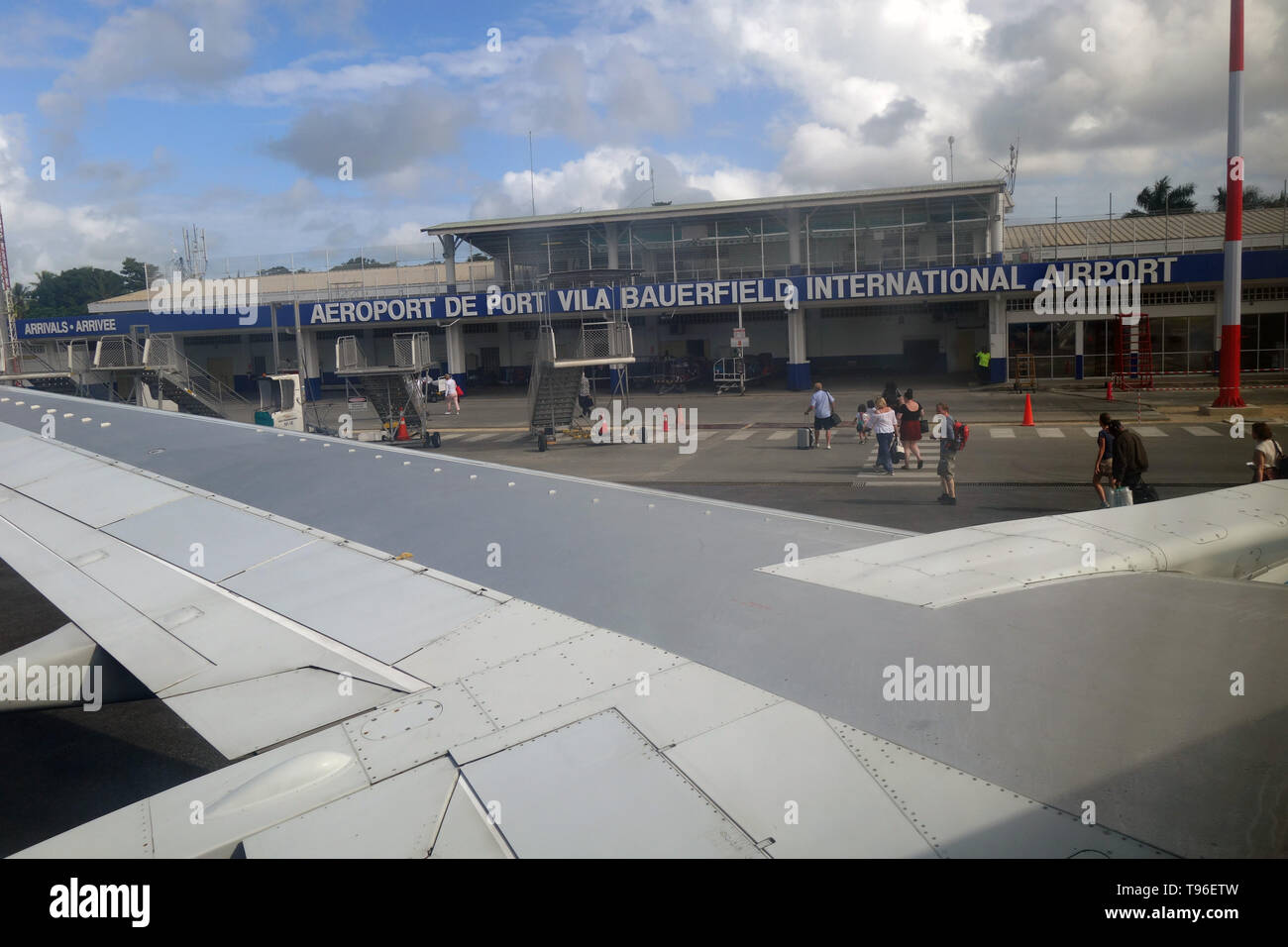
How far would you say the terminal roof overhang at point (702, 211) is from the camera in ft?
144

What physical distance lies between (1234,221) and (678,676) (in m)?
12.7

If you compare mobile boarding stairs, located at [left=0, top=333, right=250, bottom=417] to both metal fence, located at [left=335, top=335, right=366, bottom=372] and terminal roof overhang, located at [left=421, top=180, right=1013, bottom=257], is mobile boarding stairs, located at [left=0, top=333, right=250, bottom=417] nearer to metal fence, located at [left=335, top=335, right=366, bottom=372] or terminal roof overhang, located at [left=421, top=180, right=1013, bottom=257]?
metal fence, located at [left=335, top=335, right=366, bottom=372]

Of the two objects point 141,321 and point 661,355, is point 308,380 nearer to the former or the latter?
point 141,321

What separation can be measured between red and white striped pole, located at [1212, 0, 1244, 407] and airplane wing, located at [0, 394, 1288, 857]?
4.53 m

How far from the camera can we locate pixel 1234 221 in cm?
1248

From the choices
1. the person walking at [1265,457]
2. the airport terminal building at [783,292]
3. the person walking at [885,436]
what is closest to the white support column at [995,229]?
the airport terminal building at [783,292]

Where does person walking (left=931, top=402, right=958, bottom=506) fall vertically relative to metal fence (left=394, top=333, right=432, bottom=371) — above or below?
below

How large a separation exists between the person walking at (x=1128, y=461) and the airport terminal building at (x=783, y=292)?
2615 centimetres

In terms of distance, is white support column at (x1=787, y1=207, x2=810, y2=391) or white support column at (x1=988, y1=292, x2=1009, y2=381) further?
white support column at (x1=787, y1=207, x2=810, y2=391)

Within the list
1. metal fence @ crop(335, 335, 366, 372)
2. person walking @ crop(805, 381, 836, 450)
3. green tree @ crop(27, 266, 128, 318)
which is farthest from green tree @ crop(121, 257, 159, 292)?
person walking @ crop(805, 381, 836, 450)

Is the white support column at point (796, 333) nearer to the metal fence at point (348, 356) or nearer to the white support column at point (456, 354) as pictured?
the white support column at point (456, 354)

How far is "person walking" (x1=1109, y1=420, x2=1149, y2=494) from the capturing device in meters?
12.6

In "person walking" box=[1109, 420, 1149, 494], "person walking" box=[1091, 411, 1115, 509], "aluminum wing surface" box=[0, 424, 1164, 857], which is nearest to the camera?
"aluminum wing surface" box=[0, 424, 1164, 857]

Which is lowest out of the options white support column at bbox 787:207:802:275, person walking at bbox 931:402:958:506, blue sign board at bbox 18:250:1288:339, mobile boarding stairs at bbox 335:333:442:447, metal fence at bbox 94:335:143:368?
person walking at bbox 931:402:958:506
